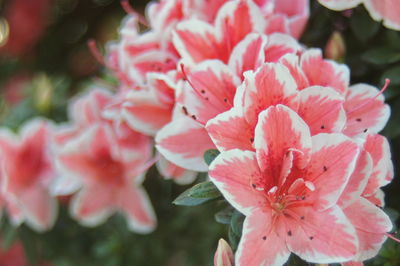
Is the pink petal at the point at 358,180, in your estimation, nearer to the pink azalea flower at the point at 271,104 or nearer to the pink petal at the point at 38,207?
the pink azalea flower at the point at 271,104

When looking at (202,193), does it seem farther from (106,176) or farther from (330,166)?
(106,176)

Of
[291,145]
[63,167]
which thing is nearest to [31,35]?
[63,167]

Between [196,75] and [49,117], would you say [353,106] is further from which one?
[49,117]

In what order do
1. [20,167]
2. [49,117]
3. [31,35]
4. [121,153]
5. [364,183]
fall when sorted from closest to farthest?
[364,183]
[121,153]
[20,167]
[49,117]
[31,35]

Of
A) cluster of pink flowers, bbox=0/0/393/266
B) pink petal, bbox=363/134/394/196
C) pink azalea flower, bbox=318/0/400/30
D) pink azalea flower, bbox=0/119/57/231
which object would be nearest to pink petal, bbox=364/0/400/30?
pink azalea flower, bbox=318/0/400/30

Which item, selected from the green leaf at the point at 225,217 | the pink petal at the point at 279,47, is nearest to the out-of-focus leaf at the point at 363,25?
the pink petal at the point at 279,47

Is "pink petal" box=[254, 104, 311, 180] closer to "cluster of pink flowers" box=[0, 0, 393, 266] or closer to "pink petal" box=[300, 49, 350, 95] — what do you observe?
"cluster of pink flowers" box=[0, 0, 393, 266]
